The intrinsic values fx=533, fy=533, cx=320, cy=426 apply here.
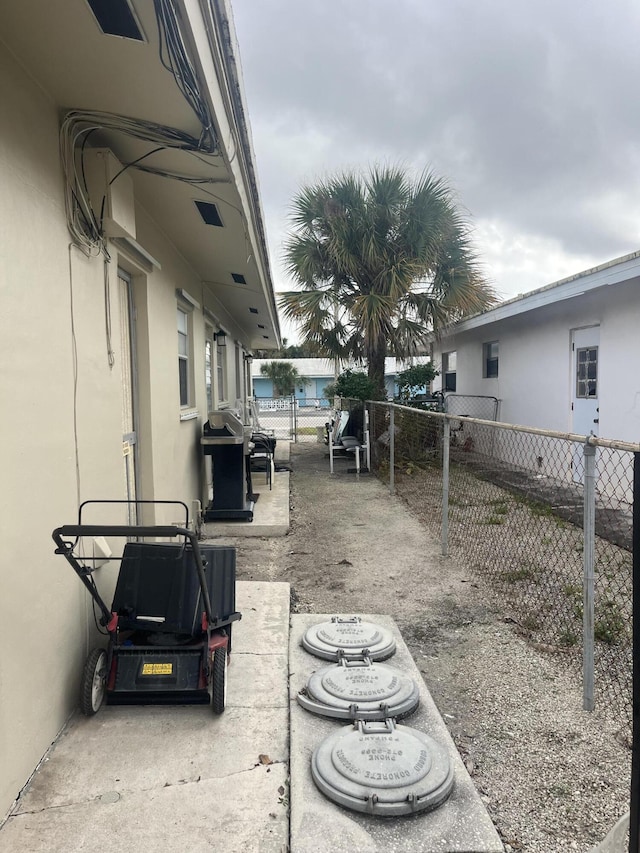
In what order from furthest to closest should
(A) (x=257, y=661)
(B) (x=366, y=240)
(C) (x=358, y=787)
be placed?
(B) (x=366, y=240) < (A) (x=257, y=661) < (C) (x=358, y=787)

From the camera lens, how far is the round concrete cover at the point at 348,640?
121 inches

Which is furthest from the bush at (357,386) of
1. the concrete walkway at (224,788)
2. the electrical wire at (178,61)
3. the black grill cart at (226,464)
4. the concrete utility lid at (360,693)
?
the electrical wire at (178,61)

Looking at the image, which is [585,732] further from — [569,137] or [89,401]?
[569,137]

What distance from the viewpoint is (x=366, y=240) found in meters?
10.7

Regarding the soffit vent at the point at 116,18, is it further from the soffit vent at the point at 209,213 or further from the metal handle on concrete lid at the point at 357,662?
the metal handle on concrete lid at the point at 357,662

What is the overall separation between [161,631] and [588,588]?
2226 millimetres

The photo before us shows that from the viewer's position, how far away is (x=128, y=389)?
408 cm

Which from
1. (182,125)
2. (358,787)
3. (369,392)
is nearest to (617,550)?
(358,787)

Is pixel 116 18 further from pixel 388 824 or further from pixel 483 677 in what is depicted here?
pixel 483 677

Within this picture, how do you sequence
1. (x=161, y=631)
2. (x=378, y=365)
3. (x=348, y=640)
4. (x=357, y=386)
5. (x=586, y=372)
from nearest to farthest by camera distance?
1. (x=161, y=631)
2. (x=348, y=640)
3. (x=586, y=372)
4. (x=357, y=386)
5. (x=378, y=365)

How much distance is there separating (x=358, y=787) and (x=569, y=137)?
12721 mm

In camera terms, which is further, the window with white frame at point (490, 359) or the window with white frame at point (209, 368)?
the window with white frame at point (490, 359)

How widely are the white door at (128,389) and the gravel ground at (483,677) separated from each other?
137cm

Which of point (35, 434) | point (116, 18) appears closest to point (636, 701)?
point (35, 434)
